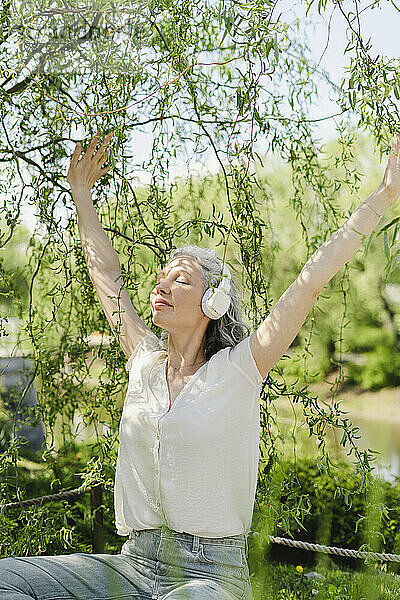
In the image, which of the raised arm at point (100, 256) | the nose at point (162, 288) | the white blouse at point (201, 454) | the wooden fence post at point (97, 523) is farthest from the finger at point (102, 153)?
the wooden fence post at point (97, 523)

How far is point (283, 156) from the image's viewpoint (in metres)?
2.57

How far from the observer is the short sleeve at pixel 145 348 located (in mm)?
2100

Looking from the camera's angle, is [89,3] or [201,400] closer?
[201,400]

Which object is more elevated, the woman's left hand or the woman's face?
the woman's left hand

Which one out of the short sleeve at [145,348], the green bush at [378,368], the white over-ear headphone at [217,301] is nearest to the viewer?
the white over-ear headphone at [217,301]

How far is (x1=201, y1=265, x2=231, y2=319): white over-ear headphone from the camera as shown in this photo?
192 cm

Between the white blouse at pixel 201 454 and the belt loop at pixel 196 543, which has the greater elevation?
the white blouse at pixel 201 454

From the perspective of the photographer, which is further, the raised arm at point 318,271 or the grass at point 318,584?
the grass at point 318,584

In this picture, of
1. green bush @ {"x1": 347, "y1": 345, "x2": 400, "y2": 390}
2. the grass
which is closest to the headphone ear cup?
the grass

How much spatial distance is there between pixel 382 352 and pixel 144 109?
22.6ft

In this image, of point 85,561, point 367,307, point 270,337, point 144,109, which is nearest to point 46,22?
point 144,109

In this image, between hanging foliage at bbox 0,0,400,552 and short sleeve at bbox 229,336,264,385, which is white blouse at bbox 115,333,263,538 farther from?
hanging foliage at bbox 0,0,400,552

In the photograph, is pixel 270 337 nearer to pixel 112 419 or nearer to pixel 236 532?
pixel 236 532

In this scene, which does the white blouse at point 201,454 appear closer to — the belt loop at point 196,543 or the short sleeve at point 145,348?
the belt loop at point 196,543
